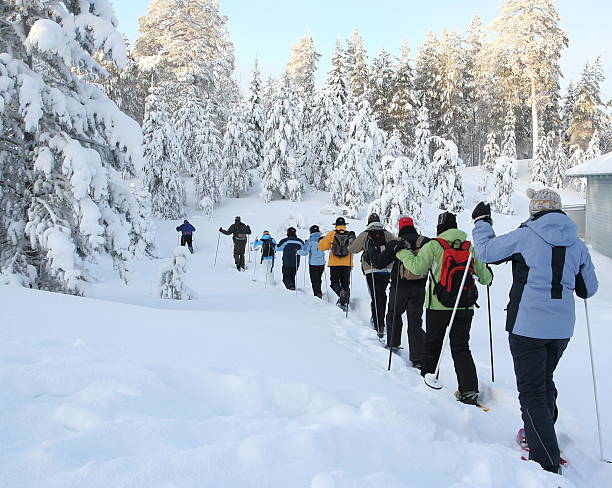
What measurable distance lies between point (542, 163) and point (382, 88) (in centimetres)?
1616

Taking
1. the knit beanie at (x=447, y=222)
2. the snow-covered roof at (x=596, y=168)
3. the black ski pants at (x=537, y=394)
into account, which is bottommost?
the black ski pants at (x=537, y=394)

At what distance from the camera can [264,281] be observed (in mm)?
13797

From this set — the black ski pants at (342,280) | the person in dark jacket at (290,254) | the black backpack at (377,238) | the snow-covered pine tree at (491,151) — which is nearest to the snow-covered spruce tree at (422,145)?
the snow-covered pine tree at (491,151)

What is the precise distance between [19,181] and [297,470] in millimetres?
7587

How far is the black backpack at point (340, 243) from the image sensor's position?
903 centimetres

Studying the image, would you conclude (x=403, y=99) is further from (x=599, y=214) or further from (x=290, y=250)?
(x=290, y=250)

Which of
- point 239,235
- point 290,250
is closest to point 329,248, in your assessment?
point 290,250

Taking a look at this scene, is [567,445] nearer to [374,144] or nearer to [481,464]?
[481,464]

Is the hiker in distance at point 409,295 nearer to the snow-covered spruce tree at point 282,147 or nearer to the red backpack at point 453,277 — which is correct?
the red backpack at point 453,277

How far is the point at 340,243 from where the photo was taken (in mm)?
9070

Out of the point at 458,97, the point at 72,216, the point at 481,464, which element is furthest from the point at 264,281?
the point at 458,97

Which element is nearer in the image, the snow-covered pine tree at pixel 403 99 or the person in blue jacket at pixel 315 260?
the person in blue jacket at pixel 315 260

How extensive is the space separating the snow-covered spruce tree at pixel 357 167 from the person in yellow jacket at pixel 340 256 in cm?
1827

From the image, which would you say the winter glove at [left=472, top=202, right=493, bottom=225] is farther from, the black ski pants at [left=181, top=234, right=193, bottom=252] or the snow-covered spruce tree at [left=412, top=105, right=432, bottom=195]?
the snow-covered spruce tree at [left=412, top=105, right=432, bottom=195]
